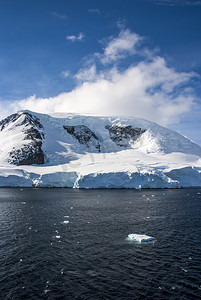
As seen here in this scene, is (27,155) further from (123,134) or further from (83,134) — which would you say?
(123,134)

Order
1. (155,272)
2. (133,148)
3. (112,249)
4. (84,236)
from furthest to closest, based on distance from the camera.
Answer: (133,148) → (84,236) → (112,249) → (155,272)

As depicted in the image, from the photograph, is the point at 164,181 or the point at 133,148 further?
the point at 133,148

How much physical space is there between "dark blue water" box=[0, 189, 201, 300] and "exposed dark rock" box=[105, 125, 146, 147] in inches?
4358

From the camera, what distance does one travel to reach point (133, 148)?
13300cm

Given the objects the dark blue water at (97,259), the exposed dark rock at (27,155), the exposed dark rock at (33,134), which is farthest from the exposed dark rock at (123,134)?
the dark blue water at (97,259)

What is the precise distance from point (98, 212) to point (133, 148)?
10116 centimetres

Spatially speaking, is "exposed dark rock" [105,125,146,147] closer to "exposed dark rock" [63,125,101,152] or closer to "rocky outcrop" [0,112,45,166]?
"exposed dark rock" [63,125,101,152]

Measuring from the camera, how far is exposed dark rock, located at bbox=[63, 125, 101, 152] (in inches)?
5143

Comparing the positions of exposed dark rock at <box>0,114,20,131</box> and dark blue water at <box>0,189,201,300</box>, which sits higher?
exposed dark rock at <box>0,114,20,131</box>

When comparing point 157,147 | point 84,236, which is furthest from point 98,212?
point 157,147

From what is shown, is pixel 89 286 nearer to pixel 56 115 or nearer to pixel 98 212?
pixel 98 212

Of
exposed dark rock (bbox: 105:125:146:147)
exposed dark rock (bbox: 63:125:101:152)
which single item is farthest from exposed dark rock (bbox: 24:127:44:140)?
exposed dark rock (bbox: 105:125:146:147)

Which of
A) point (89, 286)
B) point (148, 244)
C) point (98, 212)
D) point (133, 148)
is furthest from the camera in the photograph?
point (133, 148)

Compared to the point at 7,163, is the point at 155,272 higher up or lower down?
lower down
